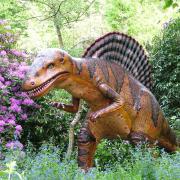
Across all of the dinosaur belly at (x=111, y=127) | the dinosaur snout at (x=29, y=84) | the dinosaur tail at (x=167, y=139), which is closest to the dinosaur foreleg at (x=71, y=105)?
the dinosaur belly at (x=111, y=127)

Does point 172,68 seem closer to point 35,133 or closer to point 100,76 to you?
point 35,133

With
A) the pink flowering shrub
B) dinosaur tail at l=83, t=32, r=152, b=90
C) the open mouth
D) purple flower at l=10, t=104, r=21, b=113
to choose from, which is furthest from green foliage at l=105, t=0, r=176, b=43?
the open mouth

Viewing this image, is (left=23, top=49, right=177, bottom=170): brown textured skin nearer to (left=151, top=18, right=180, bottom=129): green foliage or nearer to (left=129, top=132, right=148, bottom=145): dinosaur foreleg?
(left=129, top=132, right=148, bottom=145): dinosaur foreleg

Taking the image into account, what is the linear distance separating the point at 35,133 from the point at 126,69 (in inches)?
76.7

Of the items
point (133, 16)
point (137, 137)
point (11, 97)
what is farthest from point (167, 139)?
point (133, 16)

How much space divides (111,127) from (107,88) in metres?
0.43

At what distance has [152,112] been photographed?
4543 mm

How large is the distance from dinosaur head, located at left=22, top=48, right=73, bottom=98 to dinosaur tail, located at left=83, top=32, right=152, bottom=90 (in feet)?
1.77

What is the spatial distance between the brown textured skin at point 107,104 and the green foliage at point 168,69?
3.77 metres

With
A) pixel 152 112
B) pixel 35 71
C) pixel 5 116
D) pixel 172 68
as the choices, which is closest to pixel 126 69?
pixel 152 112

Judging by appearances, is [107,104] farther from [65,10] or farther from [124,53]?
[65,10]

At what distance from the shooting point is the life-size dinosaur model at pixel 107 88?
3.88m

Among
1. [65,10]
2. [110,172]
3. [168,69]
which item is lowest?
[110,172]

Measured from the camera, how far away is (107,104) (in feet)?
13.8
